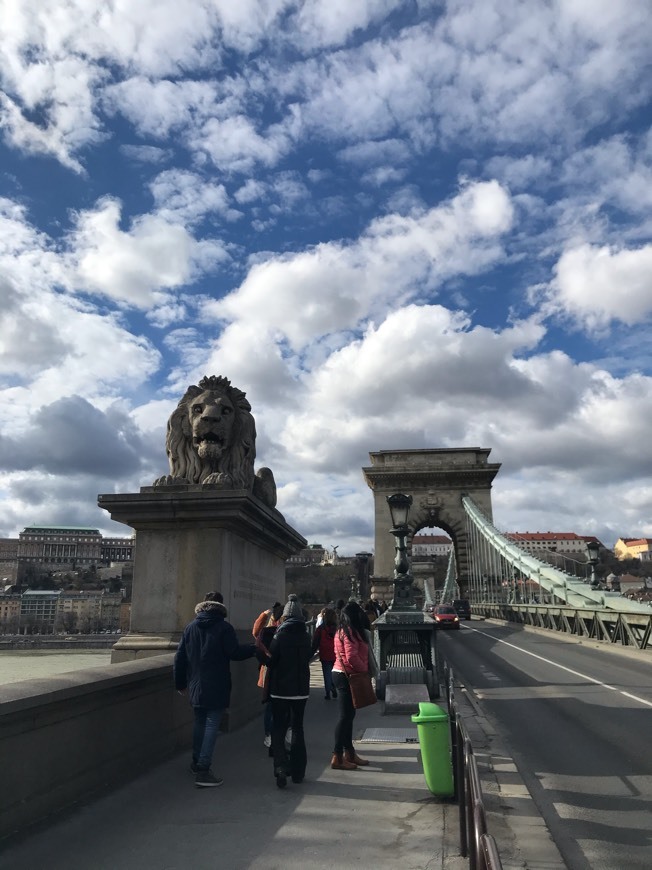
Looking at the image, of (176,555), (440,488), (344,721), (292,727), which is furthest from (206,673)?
(440,488)

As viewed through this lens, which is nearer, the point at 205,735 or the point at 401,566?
the point at 205,735

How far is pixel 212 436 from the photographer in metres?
7.80

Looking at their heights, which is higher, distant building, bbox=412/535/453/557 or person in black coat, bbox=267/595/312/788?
distant building, bbox=412/535/453/557

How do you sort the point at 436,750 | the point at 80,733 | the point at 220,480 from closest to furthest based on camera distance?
the point at 80,733, the point at 436,750, the point at 220,480

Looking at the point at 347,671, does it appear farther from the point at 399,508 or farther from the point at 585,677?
the point at 585,677

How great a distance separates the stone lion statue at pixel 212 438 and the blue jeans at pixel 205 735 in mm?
2569

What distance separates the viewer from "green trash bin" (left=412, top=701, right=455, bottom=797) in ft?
15.8

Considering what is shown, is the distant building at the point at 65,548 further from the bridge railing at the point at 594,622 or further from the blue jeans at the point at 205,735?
the blue jeans at the point at 205,735

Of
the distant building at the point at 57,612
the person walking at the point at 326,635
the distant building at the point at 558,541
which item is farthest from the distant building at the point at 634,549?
the person walking at the point at 326,635

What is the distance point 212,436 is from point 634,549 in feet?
582

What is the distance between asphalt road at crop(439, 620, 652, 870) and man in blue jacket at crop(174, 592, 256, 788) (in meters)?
2.47

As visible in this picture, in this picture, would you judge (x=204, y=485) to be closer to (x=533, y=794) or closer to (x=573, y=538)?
(x=533, y=794)

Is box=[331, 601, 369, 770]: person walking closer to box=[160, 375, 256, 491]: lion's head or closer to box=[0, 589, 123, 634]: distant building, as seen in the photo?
box=[160, 375, 256, 491]: lion's head

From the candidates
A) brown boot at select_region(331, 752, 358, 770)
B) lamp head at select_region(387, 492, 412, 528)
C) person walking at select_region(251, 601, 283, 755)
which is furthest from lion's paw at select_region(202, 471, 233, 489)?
lamp head at select_region(387, 492, 412, 528)
